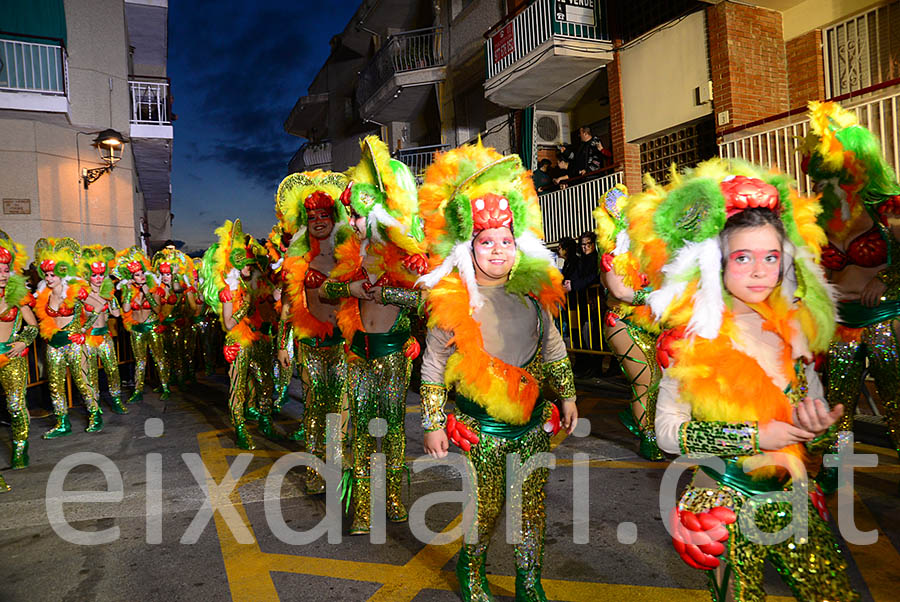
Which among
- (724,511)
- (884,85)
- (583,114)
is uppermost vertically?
(583,114)

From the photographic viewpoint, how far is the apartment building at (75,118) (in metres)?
12.8

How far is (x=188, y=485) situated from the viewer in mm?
5062

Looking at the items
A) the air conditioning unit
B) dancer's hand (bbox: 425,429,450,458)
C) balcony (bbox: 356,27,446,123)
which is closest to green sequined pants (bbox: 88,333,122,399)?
dancer's hand (bbox: 425,429,450,458)

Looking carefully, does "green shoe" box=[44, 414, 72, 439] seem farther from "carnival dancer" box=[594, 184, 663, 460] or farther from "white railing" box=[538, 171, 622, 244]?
"white railing" box=[538, 171, 622, 244]

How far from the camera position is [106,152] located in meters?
15.1

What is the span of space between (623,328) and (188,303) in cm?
842

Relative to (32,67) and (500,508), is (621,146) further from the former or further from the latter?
(32,67)

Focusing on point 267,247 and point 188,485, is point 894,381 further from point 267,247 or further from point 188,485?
point 267,247

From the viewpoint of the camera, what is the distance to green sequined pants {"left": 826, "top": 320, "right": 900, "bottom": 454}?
3744mm

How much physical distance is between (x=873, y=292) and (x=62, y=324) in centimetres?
789

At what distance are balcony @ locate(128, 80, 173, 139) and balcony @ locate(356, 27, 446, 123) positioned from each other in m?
6.09

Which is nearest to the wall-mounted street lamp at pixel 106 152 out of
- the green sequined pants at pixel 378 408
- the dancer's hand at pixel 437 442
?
the green sequined pants at pixel 378 408

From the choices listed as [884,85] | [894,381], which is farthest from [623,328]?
[884,85]

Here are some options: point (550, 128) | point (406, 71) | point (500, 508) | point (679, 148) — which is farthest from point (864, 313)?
point (406, 71)
